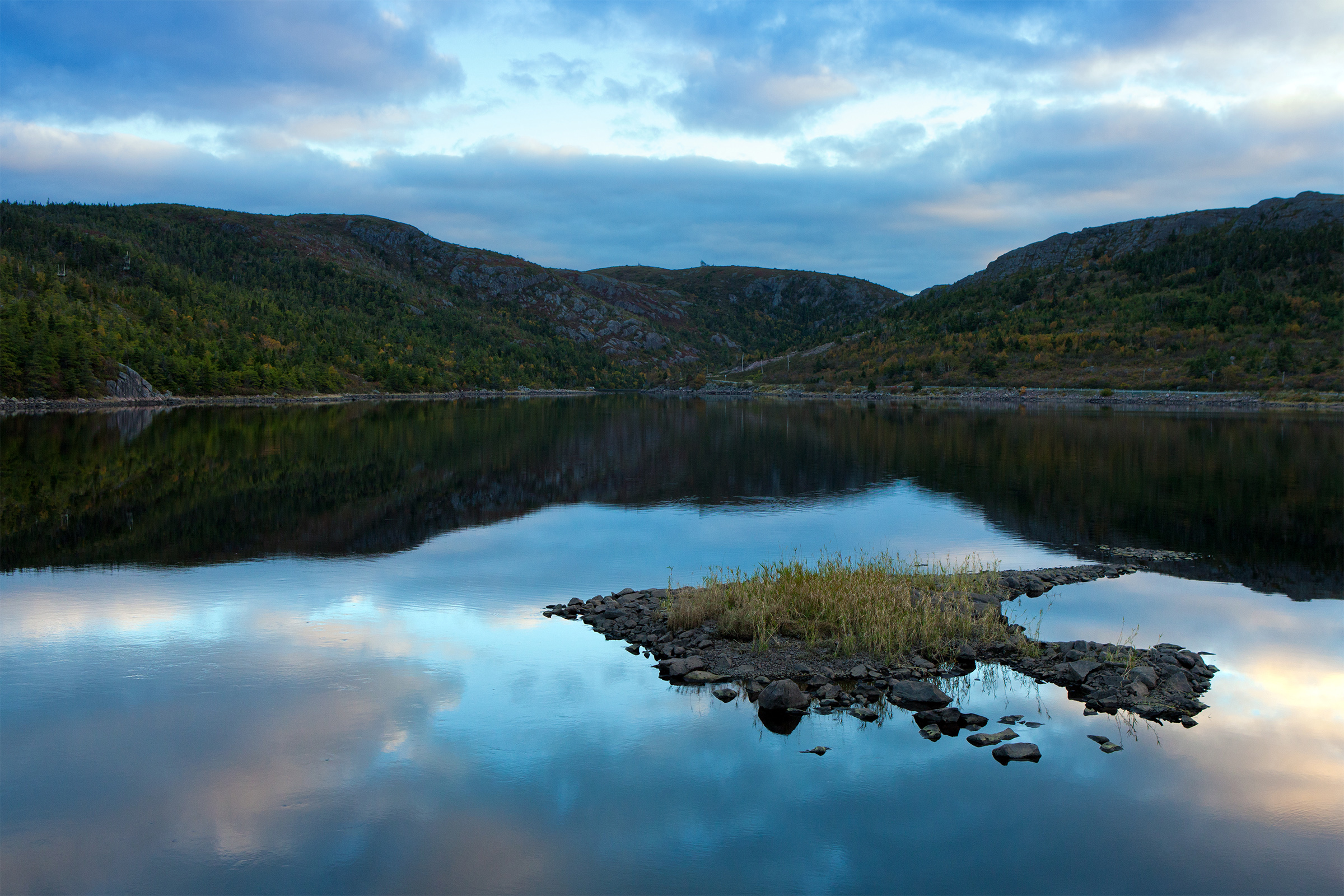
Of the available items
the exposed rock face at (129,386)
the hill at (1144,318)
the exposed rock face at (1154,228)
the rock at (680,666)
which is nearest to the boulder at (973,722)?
the rock at (680,666)

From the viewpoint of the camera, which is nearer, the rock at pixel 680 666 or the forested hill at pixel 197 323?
the rock at pixel 680 666

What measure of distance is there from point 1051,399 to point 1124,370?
13675 mm

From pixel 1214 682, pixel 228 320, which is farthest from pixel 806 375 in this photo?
pixel 1214 682

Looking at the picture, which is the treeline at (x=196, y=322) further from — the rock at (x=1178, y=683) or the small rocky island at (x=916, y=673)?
the rock at (x=1178, y=683)

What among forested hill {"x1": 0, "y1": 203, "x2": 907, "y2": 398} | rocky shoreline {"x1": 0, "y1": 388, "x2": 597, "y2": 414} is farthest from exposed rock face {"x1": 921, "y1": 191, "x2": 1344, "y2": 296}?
rocky shoreline {"x1": 0, "y1": 388, "x2": 597, "y2": 414}

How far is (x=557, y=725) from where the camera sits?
10414 millimetres

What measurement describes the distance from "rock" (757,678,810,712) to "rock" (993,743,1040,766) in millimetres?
2404

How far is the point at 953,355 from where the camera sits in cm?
13750

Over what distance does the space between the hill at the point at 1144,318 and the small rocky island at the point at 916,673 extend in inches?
3890

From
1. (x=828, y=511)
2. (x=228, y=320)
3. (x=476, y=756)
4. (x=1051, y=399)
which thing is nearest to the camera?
(x=476, y=756)

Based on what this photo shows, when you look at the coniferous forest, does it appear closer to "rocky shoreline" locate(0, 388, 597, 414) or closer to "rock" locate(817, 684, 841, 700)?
"rocky shoreline" locate(0, 388, 597, 414)

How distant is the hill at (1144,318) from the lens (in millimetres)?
105125

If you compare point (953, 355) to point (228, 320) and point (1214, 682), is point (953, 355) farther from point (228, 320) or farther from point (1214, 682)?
point (1214, 682)

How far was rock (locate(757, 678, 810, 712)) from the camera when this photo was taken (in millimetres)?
10852
